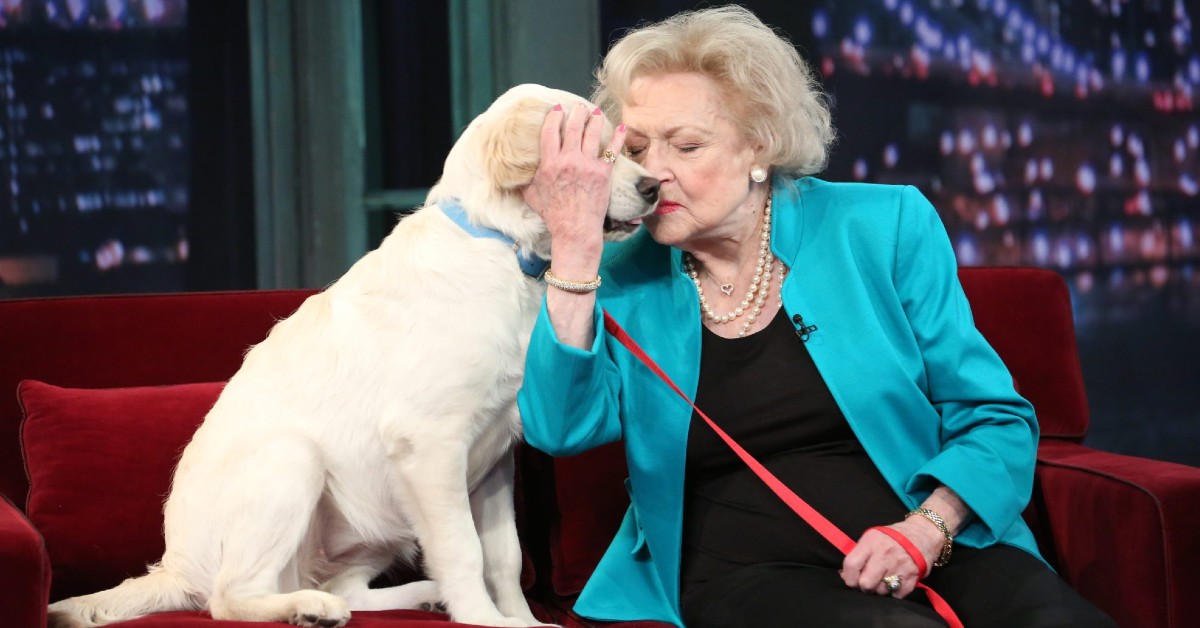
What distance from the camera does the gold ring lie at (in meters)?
1.71

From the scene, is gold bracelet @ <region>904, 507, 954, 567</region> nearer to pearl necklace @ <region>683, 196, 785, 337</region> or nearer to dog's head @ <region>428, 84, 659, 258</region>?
pearl necklace @ <region>683, 196, 785, 337</region>

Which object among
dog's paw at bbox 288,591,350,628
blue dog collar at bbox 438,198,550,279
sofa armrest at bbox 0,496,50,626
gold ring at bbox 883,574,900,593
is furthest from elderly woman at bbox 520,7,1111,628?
sofa armrest at bbox 0,496,50,626

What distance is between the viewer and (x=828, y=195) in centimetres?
209

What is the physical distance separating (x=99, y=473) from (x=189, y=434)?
173 mm

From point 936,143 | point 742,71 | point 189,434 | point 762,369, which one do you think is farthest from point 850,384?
point 936,143

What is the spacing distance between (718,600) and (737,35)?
3.35ft

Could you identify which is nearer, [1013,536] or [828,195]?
[1013,536]

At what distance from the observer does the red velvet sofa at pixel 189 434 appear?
1851mm

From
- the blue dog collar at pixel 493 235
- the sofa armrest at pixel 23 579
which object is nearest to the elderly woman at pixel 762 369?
the blue dog collar at pixel 493 235

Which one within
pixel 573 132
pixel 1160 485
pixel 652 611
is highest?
pixel 573 132

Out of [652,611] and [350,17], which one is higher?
[350,17]

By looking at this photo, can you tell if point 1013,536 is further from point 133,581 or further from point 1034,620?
point 133,581

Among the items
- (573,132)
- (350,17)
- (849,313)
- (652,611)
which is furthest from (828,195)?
(350,17)

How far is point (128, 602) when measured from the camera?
1.87 m
